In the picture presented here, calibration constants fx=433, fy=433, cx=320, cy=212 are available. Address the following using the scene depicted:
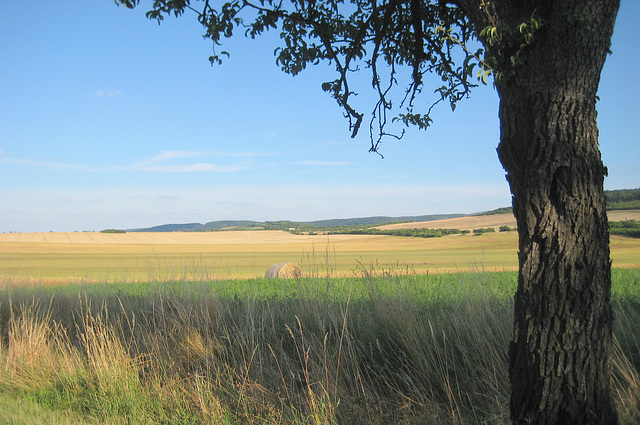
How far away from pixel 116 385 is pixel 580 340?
4234 millimetres

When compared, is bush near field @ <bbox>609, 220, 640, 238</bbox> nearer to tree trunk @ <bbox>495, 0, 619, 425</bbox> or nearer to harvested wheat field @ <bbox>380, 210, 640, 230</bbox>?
harvested wheat field @ <bbox>380, 210, 640, 230</bbox>

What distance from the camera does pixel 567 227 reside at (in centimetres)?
252

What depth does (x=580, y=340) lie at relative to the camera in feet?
8.32

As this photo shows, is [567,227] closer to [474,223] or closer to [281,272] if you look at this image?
[281,272]

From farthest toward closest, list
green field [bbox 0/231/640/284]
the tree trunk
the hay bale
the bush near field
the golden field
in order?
1. the golden field
2. green field [bbox 0/231/640/284]
3. the bush near field
4. the hay bale
5. the tree trunk

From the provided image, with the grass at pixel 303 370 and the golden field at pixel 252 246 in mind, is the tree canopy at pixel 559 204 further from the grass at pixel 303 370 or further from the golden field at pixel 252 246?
the golden field at pixel 252 246

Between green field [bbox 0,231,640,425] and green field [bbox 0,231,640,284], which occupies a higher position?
green field [bbox 0,231,640,425]

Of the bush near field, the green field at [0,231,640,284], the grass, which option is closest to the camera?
the grass

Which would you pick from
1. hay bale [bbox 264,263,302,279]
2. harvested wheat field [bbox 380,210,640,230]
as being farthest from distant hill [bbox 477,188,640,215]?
hay bale [bbox 264,263,302,279]

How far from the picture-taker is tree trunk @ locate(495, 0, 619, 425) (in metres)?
2.52

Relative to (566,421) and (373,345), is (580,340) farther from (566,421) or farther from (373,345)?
(373,345)

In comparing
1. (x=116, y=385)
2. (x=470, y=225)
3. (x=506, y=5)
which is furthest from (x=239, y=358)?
(x=470, y=225)

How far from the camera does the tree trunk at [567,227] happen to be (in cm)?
252

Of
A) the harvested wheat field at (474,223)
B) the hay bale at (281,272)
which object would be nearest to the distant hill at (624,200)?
the harvested wheat field at (474,223)
